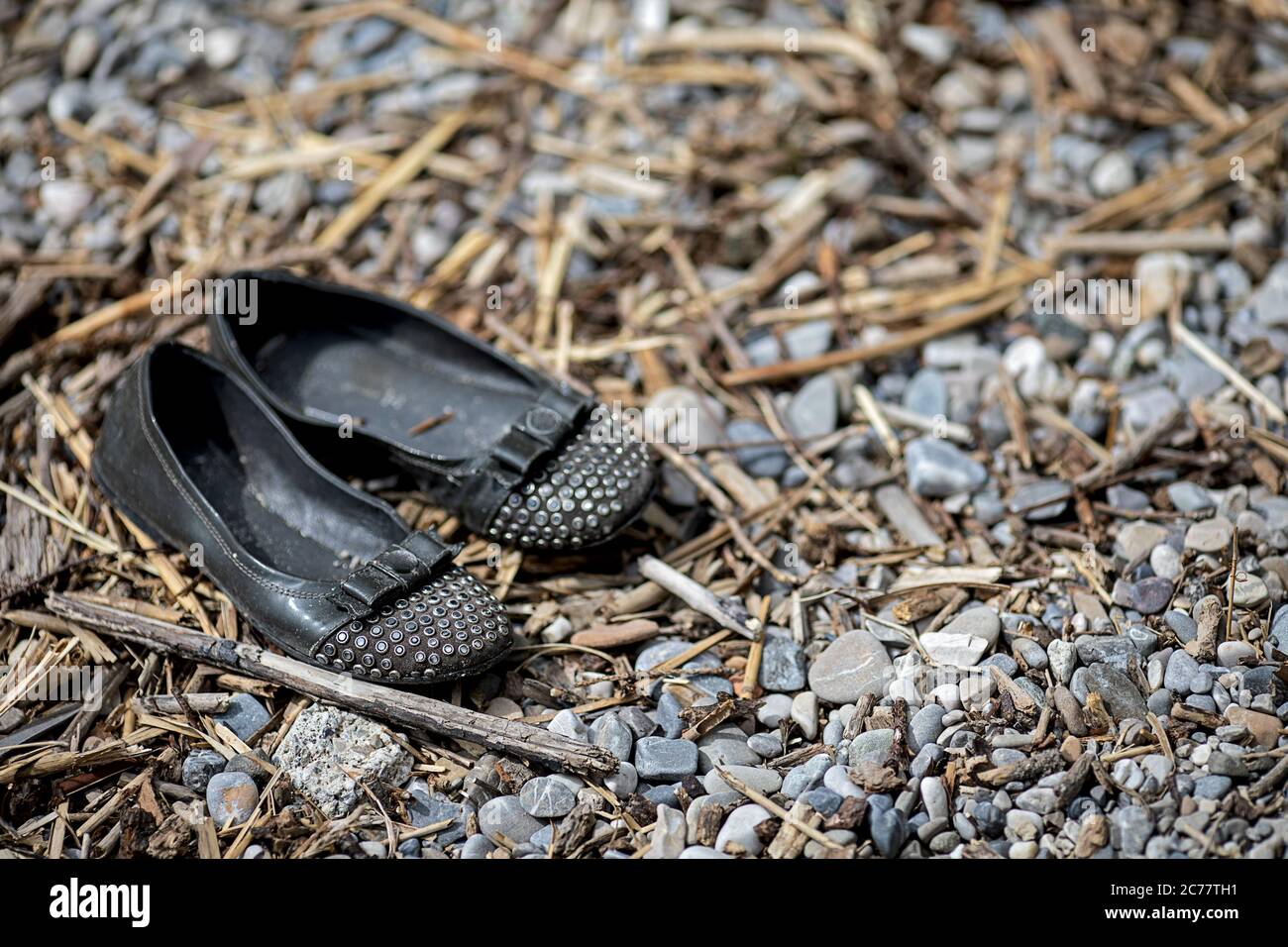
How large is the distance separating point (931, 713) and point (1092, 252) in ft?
5.64

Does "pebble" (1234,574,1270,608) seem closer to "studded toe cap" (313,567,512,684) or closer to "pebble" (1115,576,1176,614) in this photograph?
"pebble" (1115,576,1176,614)

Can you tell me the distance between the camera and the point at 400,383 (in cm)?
306

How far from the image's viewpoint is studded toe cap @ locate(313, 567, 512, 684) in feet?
7.65

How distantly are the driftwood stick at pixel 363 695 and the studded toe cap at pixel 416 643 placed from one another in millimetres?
40

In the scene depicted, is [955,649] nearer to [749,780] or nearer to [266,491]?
[749,780]

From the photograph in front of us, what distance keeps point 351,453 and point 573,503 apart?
661mm

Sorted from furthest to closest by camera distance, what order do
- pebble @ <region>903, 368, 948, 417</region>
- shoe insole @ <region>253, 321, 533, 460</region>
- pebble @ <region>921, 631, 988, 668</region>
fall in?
pebble @ <region>903, 368, 948, 417</region> < shoe insole @ <region>253, 321, 533, 460</region> < pebble @ <region>921, 631, 988, 668</region>

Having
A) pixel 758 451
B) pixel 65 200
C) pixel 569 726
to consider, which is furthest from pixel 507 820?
pixel 65 200

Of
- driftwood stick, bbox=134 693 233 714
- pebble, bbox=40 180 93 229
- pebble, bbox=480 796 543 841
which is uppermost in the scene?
pebble, bbox=40 180 93 229

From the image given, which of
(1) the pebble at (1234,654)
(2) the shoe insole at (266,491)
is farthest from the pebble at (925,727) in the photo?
(2) the shoe insole at (266,491)

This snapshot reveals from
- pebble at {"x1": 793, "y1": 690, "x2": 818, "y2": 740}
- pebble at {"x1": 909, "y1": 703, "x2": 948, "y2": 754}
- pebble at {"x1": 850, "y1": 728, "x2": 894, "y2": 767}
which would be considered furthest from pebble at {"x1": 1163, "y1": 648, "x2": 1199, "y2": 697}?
pebble at {"x1": 793, "y1": 690, "x2": 818, "y2": 740}

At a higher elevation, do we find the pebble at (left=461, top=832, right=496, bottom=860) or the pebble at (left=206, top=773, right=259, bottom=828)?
the pebble at (left=206, top=773, right=259, bottom=828)

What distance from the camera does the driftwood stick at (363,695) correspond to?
2279 millimetres
